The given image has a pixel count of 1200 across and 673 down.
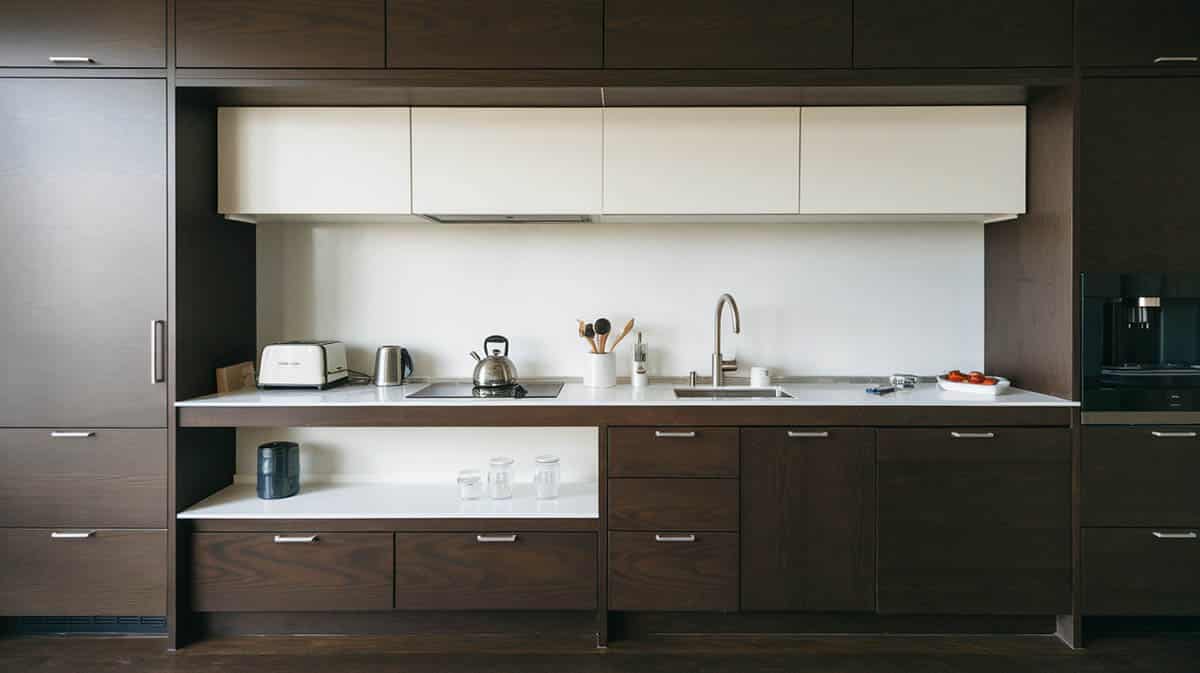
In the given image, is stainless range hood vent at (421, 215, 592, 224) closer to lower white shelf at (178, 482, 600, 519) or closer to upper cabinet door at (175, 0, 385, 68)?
upper cabinet door at (175, 0, 385, 68)

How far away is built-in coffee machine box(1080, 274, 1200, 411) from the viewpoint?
2426 mm

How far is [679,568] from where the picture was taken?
2.46 m

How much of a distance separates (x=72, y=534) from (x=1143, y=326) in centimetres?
376

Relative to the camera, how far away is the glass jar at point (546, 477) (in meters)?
2.63

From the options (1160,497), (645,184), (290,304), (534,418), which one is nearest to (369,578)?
(534,418)

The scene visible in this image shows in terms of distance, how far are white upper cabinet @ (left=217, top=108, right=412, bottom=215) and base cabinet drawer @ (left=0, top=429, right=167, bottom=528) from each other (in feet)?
2.98

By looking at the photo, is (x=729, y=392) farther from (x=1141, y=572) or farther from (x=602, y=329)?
(x=1141, y=572)

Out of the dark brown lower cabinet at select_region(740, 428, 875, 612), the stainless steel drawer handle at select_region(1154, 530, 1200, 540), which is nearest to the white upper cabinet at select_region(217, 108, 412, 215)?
the dark brown lower cabinet at select_region(740, 428, 875, 612)

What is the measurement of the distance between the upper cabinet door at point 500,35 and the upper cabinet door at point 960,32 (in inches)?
36.5

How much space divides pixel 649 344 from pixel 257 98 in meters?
1.75

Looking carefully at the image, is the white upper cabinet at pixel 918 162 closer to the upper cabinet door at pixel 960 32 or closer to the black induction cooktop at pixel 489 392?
the upper cabinet door at pixel 960 32

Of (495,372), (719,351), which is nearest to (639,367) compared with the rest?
(719,351)

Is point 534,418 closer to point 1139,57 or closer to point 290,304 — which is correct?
point 290,304

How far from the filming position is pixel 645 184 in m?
2.62
